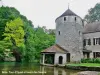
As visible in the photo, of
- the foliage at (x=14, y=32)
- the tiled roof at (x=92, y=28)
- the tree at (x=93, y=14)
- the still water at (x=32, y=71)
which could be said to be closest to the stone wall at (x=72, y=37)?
the tiled roof at (x=92, y=28)

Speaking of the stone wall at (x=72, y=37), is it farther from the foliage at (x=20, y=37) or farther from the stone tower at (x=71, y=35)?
the foliage at (x=20, y=37)

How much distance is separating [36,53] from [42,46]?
7.79 feet

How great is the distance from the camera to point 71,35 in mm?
35750

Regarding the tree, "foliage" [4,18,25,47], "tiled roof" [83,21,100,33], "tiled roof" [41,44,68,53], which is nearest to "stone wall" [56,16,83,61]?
"tiled roof" [41,44,68,53]

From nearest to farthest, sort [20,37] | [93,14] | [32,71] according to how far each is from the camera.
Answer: [32,71], [20,37], [93,14]

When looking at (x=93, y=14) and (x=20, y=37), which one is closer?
(x=20, y=37)

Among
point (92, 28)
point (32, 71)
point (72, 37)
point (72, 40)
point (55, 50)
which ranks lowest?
point (32, 71)

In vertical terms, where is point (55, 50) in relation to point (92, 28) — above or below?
below

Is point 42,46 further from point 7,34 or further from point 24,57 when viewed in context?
point 7,34

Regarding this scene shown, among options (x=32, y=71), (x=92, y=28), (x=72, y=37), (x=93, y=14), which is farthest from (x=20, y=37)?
(x=93, y=14)

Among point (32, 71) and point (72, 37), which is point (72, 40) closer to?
point (72, 37)

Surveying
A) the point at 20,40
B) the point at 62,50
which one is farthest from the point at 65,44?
the point at 20,40

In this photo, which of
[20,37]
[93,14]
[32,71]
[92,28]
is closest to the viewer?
[32,71]

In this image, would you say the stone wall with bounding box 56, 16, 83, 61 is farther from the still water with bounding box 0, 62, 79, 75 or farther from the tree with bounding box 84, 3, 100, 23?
the tree with bounding box 84, 3, 100, 23
